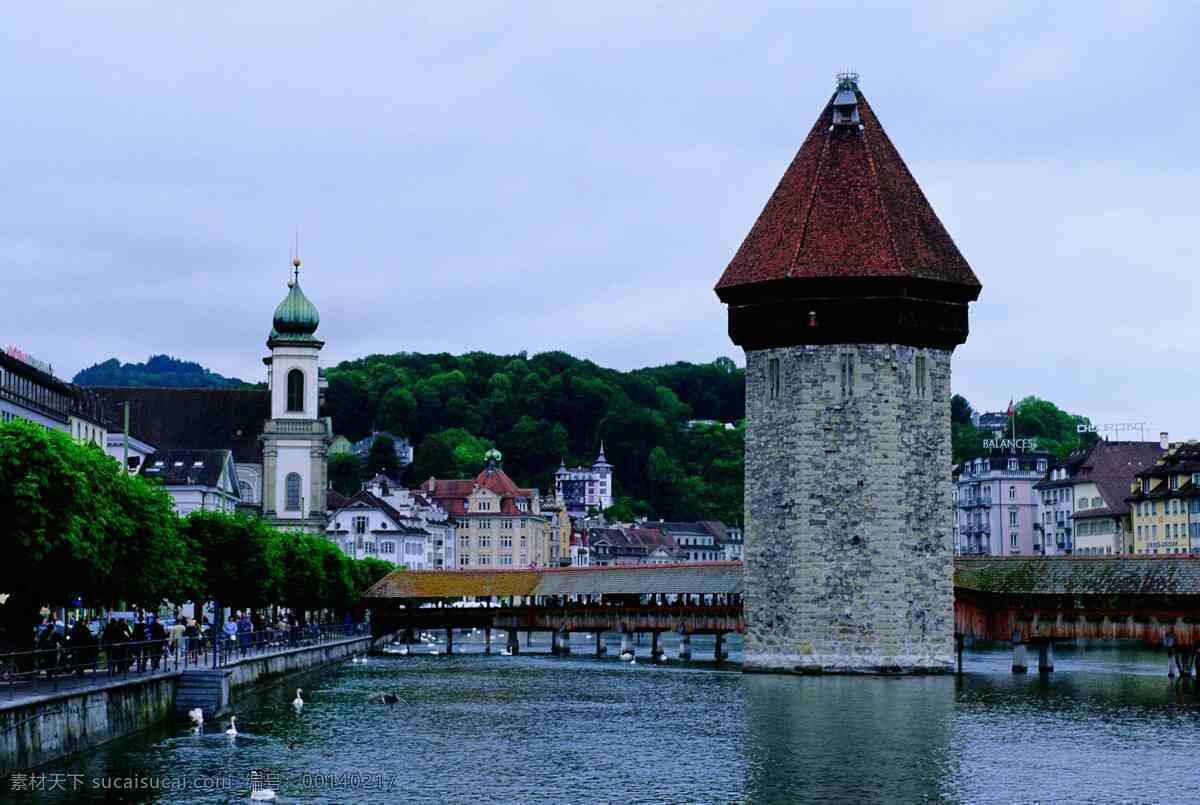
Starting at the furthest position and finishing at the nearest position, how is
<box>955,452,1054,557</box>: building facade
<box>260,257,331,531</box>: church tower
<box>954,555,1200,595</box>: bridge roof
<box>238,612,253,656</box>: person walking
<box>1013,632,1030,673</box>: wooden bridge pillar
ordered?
<box>955,452,1054,557</box>: building facade
<box>260,257,331,531</box>: church tower
<box>1013,632,1030,673</box>: wooden bridge pillar
<box>954,555,1200,595</box>: bridge roof
<box>238,612,253,656</box>: person walking

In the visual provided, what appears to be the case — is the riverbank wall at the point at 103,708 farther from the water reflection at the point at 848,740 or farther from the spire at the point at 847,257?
the spire at the point at 847,257

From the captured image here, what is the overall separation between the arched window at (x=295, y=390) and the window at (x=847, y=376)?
66275 millimetres

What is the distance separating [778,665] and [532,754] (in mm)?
22808

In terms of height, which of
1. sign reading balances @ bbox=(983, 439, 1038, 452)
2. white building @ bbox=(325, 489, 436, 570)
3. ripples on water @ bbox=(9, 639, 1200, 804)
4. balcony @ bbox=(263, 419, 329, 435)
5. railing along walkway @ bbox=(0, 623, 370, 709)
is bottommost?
ripples on water @ bbox=(9, 639, 1200, 804)

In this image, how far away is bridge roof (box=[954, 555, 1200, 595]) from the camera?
5941cm

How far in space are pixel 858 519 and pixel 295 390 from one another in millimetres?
67242

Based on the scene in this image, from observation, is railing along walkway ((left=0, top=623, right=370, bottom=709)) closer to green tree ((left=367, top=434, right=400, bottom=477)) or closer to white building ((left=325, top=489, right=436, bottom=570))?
white building ((left=325, top=489, right=436, bottom=570))

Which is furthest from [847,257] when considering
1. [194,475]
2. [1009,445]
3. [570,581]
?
[1009,445]

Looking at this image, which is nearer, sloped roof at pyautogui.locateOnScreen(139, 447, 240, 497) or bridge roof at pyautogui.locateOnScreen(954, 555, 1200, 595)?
bridge roof at pyautogui.locateOnScreen(954, 555, 1200, 595)

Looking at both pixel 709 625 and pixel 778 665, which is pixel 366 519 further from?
pixel 778 665

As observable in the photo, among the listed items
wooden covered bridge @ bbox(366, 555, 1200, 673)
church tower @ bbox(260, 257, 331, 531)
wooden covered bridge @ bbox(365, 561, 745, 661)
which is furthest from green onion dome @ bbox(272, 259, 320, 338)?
wooden covered bridge @ bbox(366, 555, 1200, 673)

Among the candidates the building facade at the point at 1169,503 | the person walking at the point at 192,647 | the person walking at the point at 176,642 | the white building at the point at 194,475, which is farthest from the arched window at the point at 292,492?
the person walking at the point at 192,647

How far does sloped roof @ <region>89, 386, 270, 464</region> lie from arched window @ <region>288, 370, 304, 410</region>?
4606mm

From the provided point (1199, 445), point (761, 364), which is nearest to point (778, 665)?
point (761, 364)
